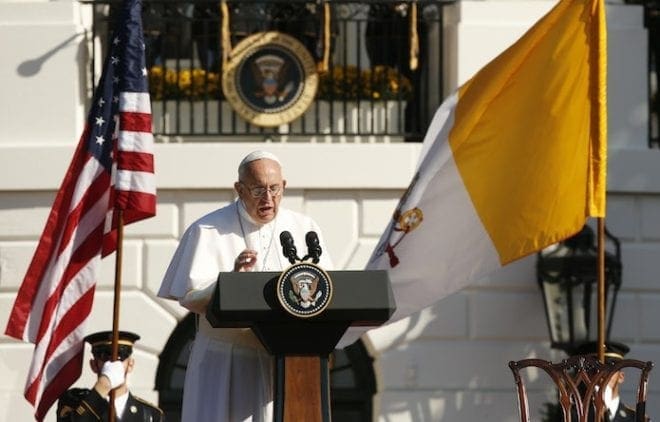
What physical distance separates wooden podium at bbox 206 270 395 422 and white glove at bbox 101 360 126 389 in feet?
13.4

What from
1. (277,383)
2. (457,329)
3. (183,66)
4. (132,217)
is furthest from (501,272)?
(277,383)

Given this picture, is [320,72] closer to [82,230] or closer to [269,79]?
[269,79]

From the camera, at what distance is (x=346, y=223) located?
16.2 metres

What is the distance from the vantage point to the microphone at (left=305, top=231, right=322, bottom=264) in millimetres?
9055

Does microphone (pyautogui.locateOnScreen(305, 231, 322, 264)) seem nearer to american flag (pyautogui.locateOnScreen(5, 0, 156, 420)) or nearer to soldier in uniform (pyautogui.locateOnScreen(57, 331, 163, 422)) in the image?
american flag (pyautogui.locateOnScreen(5, 0, 156, 420))

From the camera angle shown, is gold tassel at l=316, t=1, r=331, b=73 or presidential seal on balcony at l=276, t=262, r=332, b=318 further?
gold tassel at l=316, t=1, r=331, b=73

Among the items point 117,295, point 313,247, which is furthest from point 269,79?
point 313,247

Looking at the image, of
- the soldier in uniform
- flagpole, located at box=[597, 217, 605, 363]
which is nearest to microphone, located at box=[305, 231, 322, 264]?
flagpole, located at box=[597, 217, 605, 363]

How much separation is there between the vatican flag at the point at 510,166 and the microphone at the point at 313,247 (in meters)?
3.31

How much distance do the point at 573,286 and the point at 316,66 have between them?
252cm

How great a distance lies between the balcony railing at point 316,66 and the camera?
1652 centimetres

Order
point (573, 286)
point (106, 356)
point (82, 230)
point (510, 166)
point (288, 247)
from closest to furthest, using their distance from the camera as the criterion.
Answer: point (288, 247), point (510, 166), point (82, 230), point (106, 356), point (573, 286)

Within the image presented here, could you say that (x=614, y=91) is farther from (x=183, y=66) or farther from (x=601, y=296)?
(x=601, y=296)

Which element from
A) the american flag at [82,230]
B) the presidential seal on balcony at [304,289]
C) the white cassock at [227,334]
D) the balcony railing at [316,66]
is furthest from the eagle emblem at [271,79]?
the presidential seal on balcony at [304,289]
